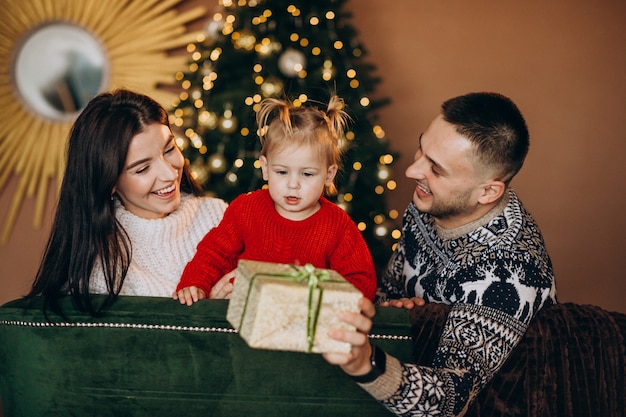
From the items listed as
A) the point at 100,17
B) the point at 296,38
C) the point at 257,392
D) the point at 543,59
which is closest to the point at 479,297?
the point at 257,392

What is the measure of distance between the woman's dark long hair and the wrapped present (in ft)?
2.72

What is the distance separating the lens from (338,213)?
203cm

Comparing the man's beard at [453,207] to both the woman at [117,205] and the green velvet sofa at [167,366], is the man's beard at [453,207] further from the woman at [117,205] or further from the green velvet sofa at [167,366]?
the woman at [117,205]

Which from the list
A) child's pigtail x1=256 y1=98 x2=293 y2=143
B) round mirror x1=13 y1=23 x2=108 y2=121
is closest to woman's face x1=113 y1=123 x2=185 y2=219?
child's pigtail x1=256 y1=98 x2=293 y2=143

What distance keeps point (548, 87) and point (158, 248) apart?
3189mm

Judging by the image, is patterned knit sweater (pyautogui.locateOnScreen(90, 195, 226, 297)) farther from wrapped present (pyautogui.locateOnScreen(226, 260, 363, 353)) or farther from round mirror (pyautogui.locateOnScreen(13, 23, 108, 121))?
round mirror (pyautogui.locateOnScreen(13, 23, 108, 121))

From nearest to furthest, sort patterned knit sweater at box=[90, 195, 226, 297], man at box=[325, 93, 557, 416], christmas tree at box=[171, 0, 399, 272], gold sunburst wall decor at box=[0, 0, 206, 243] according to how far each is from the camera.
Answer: man at box=[325, 93, 557, 416], patterned knit sweater at box=[90, 195, 226, 297], christmas tree at box=[171, 0, 399, 272], gold sunburst wall decor at box=[0, 0, 206, 243]

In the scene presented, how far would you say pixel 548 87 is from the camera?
4152 millimetres

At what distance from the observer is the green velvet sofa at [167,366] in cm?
167

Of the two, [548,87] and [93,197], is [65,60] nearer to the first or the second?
[93,197]

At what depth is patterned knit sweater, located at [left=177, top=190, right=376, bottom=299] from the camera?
197cm

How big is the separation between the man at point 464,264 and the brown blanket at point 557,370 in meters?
0.06

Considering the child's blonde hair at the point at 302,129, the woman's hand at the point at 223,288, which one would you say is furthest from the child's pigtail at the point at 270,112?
the woman's hand at the point at 223,288

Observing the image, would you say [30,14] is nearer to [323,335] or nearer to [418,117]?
[418,117]
